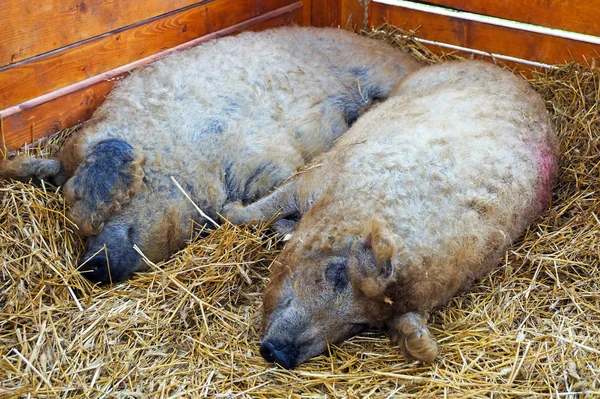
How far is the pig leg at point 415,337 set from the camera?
136 inches

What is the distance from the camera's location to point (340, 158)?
172 inches

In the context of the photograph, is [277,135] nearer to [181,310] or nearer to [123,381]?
[181,310]

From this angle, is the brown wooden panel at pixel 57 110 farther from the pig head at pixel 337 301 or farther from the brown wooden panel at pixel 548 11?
the brown wooden panel at pixel 548 11

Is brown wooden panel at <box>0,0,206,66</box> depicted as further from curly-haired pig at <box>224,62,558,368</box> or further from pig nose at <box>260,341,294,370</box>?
pig nose at <box>260,341,294,370</box>

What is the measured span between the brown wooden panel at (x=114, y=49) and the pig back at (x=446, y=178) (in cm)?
161

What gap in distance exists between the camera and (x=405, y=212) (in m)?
3.79

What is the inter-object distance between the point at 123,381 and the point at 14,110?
81.2 inches

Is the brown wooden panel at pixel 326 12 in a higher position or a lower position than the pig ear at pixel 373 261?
higher

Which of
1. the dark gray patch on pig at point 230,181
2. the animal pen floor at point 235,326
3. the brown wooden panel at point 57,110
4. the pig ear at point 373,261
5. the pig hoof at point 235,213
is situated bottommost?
the animal pen floor at point 235,326

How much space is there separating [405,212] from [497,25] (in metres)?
2.71

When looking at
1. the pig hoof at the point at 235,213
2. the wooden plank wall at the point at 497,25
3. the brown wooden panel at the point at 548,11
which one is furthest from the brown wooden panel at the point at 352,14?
the pig hoof at the point at 235,213

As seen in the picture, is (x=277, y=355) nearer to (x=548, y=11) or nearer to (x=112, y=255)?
(x=112, y=255)

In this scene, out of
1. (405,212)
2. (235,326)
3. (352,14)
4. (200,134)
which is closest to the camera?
(405,212)

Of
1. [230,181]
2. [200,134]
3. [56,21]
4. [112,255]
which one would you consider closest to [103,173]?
[112,255]
